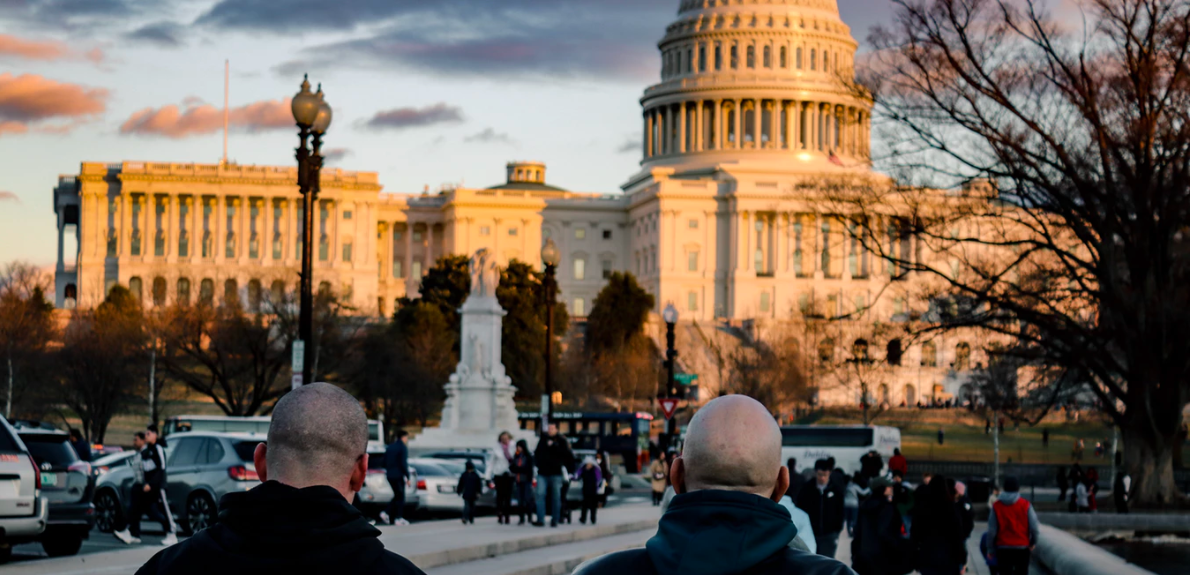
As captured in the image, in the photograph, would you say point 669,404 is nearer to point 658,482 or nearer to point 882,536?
point 658,482

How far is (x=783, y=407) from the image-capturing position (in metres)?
98.1

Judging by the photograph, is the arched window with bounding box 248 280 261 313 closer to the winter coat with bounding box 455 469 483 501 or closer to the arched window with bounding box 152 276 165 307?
the arched window with bounding box 152 276 165 307

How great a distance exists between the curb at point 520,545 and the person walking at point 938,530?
4.80 metres

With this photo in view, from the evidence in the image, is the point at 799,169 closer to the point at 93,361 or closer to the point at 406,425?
the point at 406,425

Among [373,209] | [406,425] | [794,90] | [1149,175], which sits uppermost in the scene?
[794,90]

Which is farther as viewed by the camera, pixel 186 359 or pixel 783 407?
pixel 783 407

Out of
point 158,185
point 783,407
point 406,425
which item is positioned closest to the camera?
point 406,425

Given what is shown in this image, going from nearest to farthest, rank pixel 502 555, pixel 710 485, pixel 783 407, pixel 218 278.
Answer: pixel 710 485 → pixel 502 555 → pixel 783 407 → pixel 218 278

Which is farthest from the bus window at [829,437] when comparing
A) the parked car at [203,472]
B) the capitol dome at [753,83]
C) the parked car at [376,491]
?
the capitol dome at [753,83]

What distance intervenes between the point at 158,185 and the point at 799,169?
176ft

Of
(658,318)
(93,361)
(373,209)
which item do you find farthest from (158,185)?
(93,361)

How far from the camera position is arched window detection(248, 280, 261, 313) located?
89.4 metres

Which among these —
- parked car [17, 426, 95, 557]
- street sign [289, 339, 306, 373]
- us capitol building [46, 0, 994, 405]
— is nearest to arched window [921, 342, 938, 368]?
street sign [289, 339, 306, 373]

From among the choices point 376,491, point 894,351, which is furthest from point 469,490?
point 894,351
